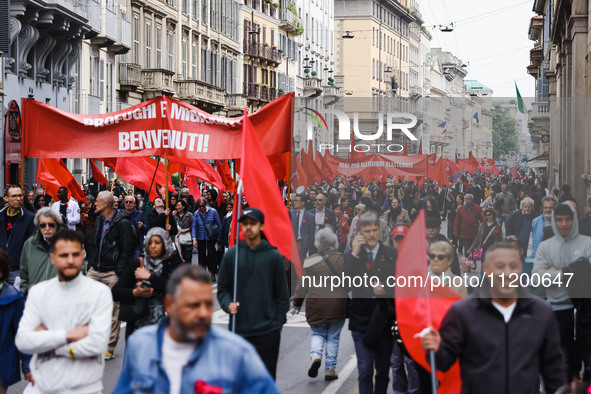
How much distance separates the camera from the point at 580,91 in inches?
990

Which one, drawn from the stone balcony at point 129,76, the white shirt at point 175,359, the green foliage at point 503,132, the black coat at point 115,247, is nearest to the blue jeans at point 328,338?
the black coat at point 115,247

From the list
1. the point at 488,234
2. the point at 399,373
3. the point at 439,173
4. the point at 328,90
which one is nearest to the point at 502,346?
the point at 399,373

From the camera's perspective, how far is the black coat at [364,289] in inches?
311

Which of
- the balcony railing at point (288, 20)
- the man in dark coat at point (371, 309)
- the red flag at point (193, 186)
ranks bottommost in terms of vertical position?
the man in dark coat at point (371, 309)

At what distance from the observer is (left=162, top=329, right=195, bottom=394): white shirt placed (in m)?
3.75

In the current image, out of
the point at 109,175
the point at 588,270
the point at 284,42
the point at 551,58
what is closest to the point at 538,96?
the point at 551,58

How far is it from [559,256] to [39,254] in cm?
417

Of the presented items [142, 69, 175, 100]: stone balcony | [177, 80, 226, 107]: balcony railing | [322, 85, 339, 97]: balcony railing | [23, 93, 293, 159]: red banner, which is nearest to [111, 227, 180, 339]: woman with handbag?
[23, 93, 293, 159]: red banner

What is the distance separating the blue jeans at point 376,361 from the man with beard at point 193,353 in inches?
153

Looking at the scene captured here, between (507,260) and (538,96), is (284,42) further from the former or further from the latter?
(507,260)

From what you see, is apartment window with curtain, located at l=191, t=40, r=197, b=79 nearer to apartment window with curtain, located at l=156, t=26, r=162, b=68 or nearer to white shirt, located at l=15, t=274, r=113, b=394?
apartment window with curtain, located at l=156, t=26, r=162, b=68

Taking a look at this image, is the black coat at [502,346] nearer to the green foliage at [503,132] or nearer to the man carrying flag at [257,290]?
the man carrying flag at [257,290]

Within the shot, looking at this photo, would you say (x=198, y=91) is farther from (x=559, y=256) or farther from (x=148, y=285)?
(x=148, y=285)

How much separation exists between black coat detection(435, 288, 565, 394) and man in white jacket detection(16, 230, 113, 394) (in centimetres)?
175
